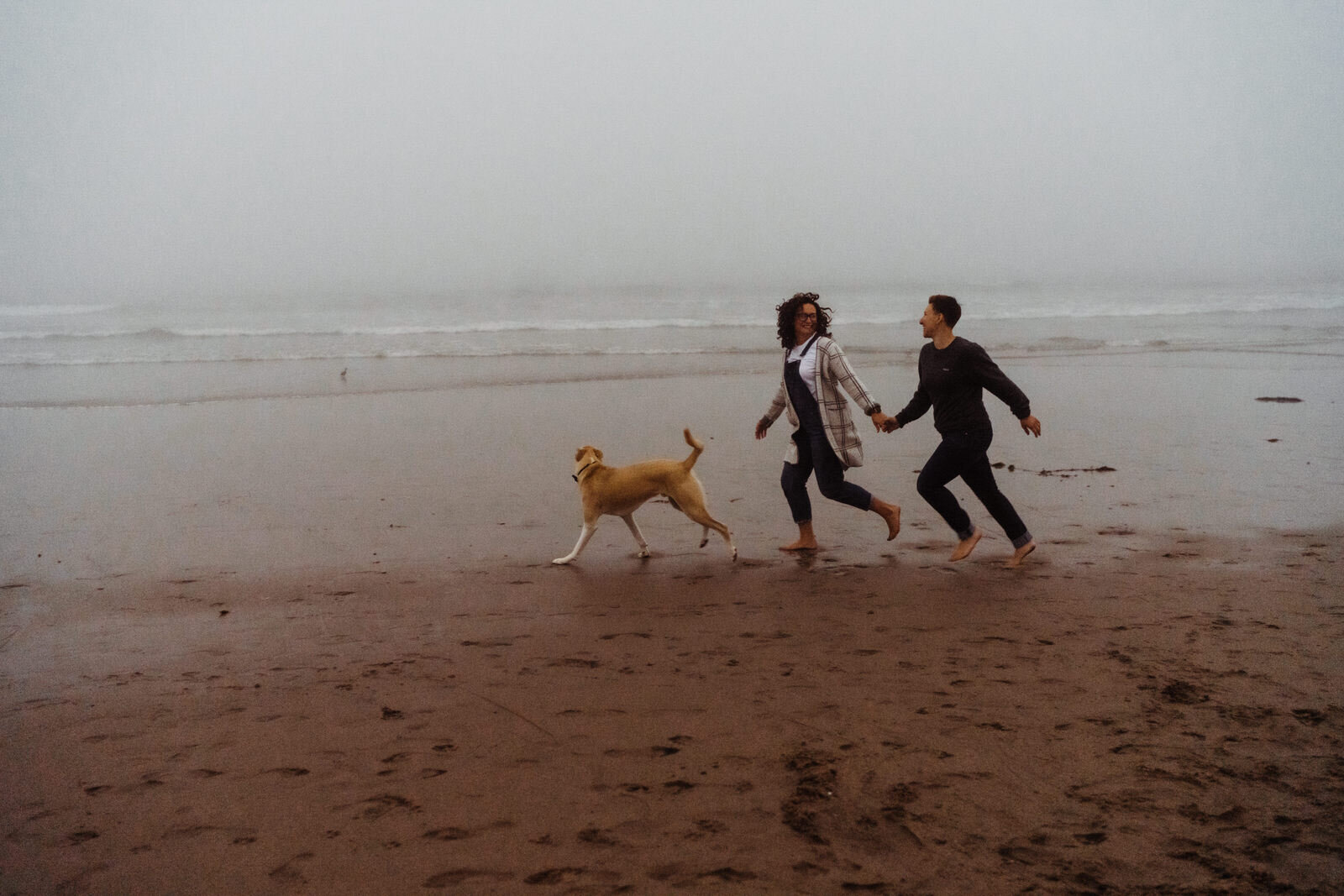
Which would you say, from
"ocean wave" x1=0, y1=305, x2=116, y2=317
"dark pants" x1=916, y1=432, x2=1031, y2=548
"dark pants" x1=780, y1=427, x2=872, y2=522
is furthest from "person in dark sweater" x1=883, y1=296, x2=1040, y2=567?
"ocean wave" x1=0, y1=305, x2=116, y2=317

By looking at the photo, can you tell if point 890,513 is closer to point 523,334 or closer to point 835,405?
point 835,405

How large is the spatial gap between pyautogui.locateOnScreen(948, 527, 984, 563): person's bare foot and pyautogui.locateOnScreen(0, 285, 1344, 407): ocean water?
11.1 meters

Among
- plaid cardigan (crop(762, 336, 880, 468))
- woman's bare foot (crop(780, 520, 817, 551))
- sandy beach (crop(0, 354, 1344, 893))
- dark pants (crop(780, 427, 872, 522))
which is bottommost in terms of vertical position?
sandy beach (crop(0, 354, 1344, 893))

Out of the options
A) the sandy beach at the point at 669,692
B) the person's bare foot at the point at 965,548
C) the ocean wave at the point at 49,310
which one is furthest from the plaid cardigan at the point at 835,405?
the ocean wave at the point at 49,310

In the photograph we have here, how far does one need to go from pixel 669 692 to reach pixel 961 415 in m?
2.89

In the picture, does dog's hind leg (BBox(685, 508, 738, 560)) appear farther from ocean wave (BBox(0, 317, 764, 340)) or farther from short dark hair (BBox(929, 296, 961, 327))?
ocean wave (BBox(0, 317, 764, 340))

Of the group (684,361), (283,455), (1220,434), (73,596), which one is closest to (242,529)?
(73,596)

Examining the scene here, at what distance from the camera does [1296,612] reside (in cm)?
495

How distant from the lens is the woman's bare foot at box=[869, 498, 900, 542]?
21.6 feet

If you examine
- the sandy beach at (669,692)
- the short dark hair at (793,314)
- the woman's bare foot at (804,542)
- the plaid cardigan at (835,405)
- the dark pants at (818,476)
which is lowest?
the sandy beach at (669,692)

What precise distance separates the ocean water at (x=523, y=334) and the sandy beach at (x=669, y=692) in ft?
30.4

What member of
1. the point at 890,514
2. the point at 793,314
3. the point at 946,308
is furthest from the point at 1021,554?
the point at 793,314

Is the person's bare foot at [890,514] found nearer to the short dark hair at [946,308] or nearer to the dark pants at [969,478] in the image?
the dark pants at [969,478]

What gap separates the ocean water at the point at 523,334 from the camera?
1750cm
